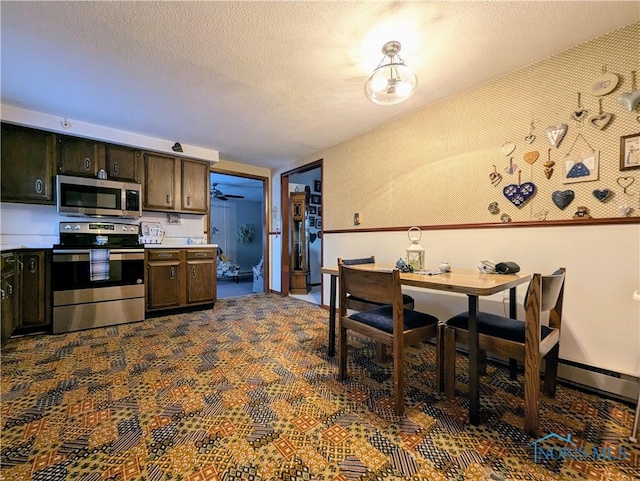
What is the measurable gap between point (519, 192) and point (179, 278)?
379 cm

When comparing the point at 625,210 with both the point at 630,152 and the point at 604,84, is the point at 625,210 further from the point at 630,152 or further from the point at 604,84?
the point at 604,84

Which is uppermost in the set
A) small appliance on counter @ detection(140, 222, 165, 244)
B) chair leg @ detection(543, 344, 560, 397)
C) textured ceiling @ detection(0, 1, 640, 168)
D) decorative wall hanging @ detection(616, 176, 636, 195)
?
textured ceiling @ detection(0, 1, 640, 168)

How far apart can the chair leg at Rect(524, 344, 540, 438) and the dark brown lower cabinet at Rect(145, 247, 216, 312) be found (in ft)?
11.6

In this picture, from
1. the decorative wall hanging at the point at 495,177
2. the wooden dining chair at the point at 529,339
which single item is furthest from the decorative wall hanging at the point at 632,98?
the wooden dining chair at the point at 529,339

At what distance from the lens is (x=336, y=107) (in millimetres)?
2738

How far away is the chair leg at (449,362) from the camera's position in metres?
1.62

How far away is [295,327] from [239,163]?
310 cm

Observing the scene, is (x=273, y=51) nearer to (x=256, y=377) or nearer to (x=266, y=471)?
(x=256, y=377)

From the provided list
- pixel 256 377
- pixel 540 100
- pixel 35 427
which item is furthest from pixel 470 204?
pixel 35 427

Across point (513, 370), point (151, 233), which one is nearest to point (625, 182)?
point (513, 370)

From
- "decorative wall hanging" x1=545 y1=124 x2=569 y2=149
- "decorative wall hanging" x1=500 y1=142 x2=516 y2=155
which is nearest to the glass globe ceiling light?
"decorative wall hanging" x1=500 y1=142 x2=516 y2=155

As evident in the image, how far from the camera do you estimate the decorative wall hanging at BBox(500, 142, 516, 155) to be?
2143 mm

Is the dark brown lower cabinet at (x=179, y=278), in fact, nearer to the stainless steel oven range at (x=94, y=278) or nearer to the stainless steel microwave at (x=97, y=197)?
the stainless steel oven range at (x=94, y=278)

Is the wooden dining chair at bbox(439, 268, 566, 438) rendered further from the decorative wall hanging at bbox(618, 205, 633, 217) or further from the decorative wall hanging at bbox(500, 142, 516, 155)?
the decorative wall hanging at bbox(500, 142, 516, 155)
